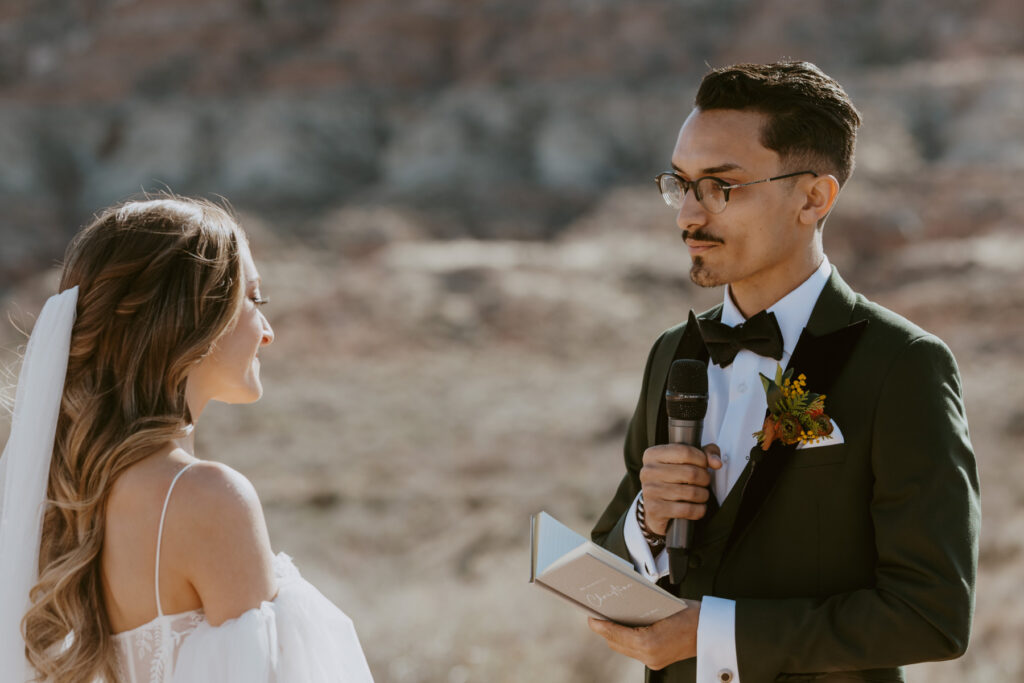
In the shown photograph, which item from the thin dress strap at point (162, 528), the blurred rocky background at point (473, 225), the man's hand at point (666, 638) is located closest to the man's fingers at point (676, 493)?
the man's hand at point (666, 638)

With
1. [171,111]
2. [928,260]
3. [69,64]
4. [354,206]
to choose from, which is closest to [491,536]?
[928,260]

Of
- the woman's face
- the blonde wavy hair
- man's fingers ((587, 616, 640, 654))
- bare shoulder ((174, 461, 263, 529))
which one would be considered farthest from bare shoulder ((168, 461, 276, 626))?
man's fingers ((587, 616, 640, 654))

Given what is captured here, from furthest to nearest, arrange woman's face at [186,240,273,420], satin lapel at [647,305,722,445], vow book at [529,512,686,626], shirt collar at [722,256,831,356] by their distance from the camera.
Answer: satin lapel at [647,305,722,445] < shirt collar at [722,256,831,356] < woman's face at [186,240,273,420] < vow book at [529,512,686,626]

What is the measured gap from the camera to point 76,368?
2.52 m

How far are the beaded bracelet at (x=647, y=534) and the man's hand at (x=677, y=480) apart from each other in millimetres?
229

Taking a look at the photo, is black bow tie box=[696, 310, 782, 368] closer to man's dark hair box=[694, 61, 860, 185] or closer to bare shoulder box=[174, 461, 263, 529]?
man's dark hair box=[694, 61, 860, 185]

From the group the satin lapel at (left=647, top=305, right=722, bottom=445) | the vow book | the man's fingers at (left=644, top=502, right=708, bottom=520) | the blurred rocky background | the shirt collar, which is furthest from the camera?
the blurred rocky background

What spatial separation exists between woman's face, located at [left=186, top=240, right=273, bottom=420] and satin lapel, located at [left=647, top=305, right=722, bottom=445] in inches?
39.3

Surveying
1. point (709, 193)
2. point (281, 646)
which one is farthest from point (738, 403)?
point (281, 646)

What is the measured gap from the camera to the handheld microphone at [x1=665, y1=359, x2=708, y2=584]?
245 cm

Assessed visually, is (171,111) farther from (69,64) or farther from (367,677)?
(367,677)

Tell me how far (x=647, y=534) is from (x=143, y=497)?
3.89 ft

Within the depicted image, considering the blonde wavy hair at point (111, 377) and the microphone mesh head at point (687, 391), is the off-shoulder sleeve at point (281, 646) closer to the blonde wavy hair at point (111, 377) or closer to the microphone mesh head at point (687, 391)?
the blonde wavy hair at point (111, 377)

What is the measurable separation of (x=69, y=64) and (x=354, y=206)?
67.1 ft
